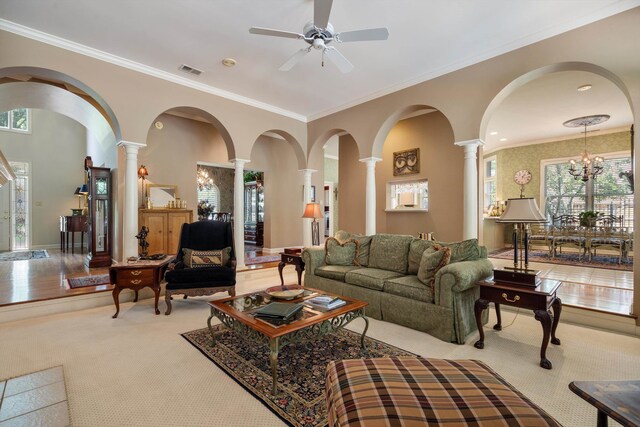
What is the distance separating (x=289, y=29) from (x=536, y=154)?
8.71 meters

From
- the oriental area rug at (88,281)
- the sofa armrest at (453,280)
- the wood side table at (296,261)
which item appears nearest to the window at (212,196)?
the oriental area rug at (88,281)

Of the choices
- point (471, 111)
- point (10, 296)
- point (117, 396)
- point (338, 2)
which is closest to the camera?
point (117, 396)

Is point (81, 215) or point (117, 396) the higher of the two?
point (81, 215)

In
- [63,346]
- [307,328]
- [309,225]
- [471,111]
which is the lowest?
[63,346]

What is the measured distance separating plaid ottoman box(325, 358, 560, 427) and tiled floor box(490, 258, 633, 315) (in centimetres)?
304

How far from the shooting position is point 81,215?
7793 millimetres

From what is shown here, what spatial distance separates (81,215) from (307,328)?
8.36 meters

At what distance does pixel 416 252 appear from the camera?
11.7ft

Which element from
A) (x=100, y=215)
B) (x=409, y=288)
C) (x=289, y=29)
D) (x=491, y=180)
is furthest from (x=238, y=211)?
(x=491, y=180)

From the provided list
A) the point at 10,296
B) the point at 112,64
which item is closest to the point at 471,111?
the point at 112,64

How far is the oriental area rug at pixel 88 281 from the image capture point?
14.1 ft

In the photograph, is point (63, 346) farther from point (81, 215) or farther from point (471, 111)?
point (81, 215)

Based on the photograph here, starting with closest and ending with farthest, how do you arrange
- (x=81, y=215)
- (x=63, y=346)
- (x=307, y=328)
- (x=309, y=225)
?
(x=307, y=328) < (x=63, y=346) < (x=309, y=225) < (x=81, y=215)

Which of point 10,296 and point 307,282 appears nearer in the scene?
point 10,296
